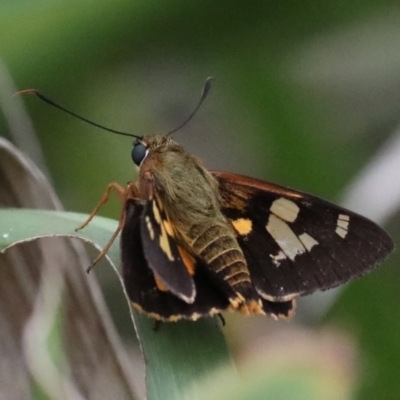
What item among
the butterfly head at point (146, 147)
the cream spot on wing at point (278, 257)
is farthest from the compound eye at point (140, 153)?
the cream spot on wing at point (278, 257)

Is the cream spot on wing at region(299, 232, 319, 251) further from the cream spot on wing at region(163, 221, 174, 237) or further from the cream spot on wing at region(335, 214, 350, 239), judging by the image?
the cream spot on wing at region(163, 221, 174, 237)

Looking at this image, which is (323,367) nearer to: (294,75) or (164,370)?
(164,370)

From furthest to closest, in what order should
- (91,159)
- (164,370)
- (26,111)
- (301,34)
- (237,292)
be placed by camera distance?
(91,159), (26,111), (301,34), (237,292), (164,370)

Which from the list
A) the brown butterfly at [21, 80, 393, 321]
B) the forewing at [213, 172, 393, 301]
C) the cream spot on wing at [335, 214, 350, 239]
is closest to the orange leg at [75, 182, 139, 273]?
the brown butterfly at [21, 80, 393, 321]

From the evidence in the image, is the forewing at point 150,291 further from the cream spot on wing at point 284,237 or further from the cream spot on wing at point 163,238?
the cream spot on wing at point 284,237

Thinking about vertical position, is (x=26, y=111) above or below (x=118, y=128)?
above

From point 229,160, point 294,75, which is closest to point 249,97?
point 294,75
